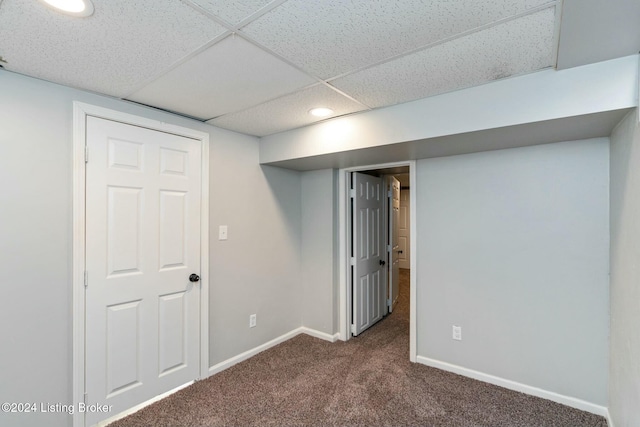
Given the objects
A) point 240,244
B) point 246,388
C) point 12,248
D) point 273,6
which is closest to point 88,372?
point 12,248

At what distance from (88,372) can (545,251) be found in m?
3.30

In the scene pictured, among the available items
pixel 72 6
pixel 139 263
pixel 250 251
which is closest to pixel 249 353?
pixel 250 251

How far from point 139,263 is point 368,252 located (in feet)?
8.06

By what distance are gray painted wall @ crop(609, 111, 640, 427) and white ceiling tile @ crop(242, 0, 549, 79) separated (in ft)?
3.26

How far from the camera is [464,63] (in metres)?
1.59

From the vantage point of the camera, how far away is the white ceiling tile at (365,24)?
1.15m

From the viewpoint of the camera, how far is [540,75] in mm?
1670

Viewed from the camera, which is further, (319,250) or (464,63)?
(319,250)

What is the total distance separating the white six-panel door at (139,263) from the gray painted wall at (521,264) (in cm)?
209

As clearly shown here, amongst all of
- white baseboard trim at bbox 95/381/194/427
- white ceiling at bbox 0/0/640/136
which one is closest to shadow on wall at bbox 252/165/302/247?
white ceiling at bbox 0/0/640/136

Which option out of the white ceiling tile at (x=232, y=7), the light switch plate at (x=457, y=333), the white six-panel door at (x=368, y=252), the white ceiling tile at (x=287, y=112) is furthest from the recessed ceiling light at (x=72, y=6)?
the light switch plate at (x=457, y=333)

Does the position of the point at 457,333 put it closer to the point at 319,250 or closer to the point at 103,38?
the point at 319,250

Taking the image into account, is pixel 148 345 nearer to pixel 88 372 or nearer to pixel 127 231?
pixel 88 372

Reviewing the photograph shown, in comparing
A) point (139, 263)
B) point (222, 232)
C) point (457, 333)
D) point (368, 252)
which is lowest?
point (457, 333)
